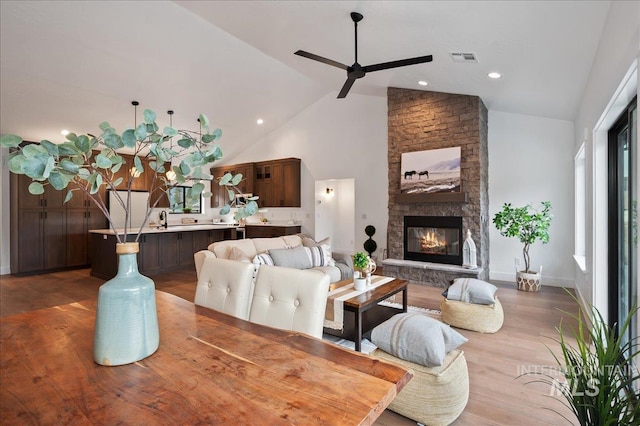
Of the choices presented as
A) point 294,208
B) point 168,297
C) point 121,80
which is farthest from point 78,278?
point 168,297

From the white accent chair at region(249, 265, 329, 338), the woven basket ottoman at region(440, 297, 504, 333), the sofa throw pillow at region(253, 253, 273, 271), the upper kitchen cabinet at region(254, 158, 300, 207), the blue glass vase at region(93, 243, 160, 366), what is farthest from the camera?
the upper kitchen cabinet at region(254, 158, 300, 207)

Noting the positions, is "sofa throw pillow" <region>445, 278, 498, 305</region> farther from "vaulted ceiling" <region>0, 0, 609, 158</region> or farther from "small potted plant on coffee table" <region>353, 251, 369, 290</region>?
"vaulted ceiling" <region>0, 0, 609, 158</region>

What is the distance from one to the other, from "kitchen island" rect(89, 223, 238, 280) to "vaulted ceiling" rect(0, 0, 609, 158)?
2238 millimetres

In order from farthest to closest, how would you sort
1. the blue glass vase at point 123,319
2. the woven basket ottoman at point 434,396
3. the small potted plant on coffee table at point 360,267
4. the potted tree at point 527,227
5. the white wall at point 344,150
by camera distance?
the white wall at point 344,150
the potted tree at point 527,227
the small potted plant on coffee table at point 360,267
the woven basket ottoman at point 434,396
the blue glass vase at point 123,319

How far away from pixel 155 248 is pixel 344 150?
4.52 meters

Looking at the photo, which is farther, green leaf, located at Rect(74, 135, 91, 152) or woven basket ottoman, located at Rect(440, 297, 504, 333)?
woven basket ottoman, located at Rect(440, 297, 504, 333)

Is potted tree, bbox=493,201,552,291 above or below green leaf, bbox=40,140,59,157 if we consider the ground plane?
below

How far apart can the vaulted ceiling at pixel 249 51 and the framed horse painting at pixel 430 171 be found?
103 centimetres

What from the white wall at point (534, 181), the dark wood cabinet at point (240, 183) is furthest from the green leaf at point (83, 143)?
the dark wood cabinet at point (240, 183)

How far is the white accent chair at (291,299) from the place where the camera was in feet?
5.03

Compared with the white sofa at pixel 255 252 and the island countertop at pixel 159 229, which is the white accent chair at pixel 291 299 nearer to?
the white sofa at pixel 255 252

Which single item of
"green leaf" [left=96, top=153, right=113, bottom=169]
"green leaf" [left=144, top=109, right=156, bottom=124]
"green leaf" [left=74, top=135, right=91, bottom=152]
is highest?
"green leaf" [left=144, top=109, right=156, bottom=124]

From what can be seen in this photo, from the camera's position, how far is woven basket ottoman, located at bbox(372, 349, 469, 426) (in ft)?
6.23

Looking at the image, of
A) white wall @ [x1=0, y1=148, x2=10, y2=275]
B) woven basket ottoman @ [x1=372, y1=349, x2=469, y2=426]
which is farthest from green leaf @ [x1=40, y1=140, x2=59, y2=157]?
white wall @ [x1=0, y1=148, x2=10, y2=275]
